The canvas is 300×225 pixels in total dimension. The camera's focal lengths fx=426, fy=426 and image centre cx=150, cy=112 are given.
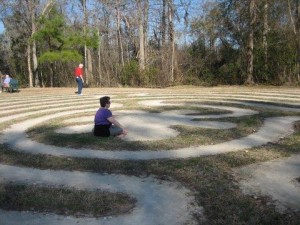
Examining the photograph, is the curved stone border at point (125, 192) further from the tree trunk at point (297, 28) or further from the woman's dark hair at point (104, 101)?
the tree trunk at point (297, 28)

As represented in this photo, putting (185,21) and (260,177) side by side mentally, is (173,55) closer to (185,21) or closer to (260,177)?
(185,21)

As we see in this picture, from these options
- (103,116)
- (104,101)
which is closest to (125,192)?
(103,116)

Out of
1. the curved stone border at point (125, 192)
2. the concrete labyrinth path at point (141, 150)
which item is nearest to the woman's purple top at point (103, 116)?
the concrete labyrinth path at point (141, 150)

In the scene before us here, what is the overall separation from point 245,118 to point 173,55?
1894 centimetres

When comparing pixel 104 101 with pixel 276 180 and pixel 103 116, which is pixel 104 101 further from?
pixel 276 180

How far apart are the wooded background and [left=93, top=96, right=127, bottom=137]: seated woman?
18.8 m

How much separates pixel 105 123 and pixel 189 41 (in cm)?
2520

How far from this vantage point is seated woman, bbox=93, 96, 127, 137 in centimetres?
955

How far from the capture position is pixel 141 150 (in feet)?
27.6

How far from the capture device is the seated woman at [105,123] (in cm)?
955

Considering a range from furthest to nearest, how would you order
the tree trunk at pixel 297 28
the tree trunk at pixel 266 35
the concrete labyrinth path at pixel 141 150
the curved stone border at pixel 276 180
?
the tree trunk at pixel 266 35, the tree trunk at pixel 297 28, the curved stone border at pixel 276 180, the concrete labyrinth path at pixel 141 150

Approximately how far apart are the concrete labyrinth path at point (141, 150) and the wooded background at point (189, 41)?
452 inches

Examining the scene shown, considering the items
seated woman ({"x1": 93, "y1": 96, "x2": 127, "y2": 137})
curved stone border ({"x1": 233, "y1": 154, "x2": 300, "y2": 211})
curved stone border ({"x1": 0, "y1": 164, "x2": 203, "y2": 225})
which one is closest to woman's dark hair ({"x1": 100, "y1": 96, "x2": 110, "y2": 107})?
seated woman ({"x1": 93, "y1": 96, "x2": 127, "y2": 137})

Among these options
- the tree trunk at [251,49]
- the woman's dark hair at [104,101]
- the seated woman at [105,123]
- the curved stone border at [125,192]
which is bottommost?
the curved stone border at [125,192]
